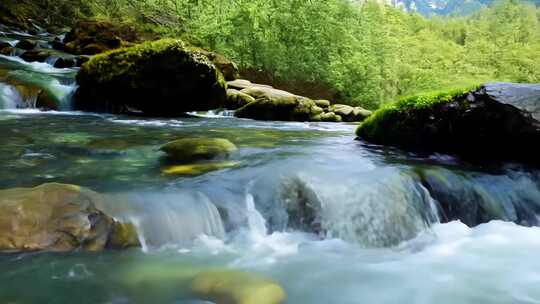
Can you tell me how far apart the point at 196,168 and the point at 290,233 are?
2.03m

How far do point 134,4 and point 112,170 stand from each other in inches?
1035

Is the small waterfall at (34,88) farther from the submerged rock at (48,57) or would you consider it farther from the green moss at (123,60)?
the submerged rock at (48,57)

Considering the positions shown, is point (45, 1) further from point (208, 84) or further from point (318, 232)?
point (318, 232)

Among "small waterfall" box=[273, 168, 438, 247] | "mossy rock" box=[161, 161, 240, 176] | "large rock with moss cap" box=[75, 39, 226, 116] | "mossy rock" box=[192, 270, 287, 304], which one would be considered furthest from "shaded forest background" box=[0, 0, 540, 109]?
"mossy rock" box=[192, 270, 287, 304]

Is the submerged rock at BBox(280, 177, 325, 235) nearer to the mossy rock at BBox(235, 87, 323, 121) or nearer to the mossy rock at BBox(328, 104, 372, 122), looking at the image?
the mossy rock at BBox(235, 87, 323, 121)

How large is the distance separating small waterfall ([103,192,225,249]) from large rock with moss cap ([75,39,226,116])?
29.8 ft

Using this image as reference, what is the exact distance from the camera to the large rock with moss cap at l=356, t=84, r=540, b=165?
747cm

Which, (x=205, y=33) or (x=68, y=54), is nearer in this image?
(x=68, y=54)

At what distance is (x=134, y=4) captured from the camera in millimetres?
30250

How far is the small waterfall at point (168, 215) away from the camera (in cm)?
483

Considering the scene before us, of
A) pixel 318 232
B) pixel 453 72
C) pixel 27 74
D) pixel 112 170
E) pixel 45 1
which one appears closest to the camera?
pixel 318 232

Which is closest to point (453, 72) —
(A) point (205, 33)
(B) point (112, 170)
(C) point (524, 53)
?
(C) point (524, 53)

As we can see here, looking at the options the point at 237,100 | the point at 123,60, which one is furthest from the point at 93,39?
the point at 123,60

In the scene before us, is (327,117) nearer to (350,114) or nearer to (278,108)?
(350,114)
